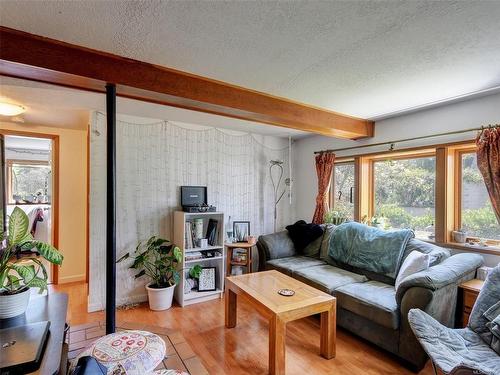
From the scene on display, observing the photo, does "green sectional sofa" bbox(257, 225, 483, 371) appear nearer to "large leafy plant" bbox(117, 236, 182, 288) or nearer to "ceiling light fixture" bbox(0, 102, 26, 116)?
"large leafy plant" bbox(117, 236, 182, 288)

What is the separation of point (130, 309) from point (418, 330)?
9.28ft

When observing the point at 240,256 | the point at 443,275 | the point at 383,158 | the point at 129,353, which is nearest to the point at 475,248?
the point at 443,275

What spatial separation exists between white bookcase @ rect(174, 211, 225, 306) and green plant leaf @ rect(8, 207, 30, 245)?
1.80 metres

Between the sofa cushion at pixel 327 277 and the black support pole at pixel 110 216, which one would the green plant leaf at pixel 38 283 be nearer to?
the black support pole at pixel 110 216

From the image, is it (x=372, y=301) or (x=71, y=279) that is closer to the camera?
(x=372, y=301)

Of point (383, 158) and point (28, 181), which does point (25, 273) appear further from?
point (28, 181)

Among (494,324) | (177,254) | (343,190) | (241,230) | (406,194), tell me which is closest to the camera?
(494,324)

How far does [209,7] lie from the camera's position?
1313mm

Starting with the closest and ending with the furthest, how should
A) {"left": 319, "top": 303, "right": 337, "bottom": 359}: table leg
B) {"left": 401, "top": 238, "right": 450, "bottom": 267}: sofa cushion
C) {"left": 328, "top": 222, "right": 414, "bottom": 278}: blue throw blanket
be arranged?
{"left": 319, "top": 303, "right": 337, "bottom": 359}: table leg
{"left": 401, "top": 238, "right": 450, "bottom": 267}: sofa cushion
{"left": 328, "top": 222, "right": 414, "bottom": 278}: blue throw blanket

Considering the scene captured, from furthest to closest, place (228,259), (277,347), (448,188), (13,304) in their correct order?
1. (228,259)
2. (448,188)
3. (277,347)
4. (13,304)

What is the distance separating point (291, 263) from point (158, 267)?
1.62m

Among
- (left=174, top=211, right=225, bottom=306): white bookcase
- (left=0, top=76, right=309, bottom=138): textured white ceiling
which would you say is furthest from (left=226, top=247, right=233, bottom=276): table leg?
(left=0, top=76, right=309, bottom=138): textured white ceiling

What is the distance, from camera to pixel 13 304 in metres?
1.29

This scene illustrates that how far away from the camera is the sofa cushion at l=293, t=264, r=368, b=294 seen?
8.71 ft
